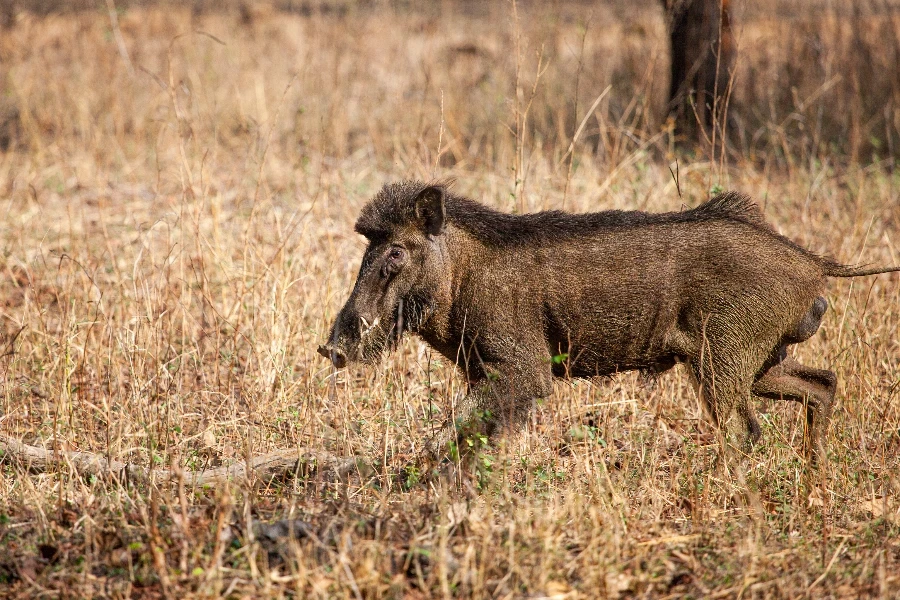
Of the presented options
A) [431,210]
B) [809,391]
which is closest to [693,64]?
[809,391]

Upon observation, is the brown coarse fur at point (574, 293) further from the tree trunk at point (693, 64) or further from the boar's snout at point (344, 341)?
the tree trunk at point (693, 64)

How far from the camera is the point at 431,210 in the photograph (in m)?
4.76

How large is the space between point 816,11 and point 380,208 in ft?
38.5

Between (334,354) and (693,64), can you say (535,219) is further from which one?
(693,64)

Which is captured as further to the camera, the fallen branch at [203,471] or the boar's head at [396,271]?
the boar's head at [396,271]

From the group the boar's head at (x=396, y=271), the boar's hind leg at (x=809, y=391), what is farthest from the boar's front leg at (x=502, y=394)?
the boar's hind leg at (x=809, y=391)

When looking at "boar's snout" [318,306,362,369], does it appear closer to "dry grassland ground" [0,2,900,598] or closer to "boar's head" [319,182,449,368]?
"boar's head" [319,182,449,368]

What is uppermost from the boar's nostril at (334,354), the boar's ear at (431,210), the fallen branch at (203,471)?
the boar's ear at (431,210)

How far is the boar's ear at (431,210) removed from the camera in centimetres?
467

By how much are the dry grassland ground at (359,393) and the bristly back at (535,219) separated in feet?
2.04

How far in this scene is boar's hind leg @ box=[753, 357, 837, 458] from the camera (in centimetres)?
517

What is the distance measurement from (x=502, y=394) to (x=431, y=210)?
942 millimetres

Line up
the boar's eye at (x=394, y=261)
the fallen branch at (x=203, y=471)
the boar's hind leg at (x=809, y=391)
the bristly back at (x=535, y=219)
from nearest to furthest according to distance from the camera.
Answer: the fallen branch at (x=203, y=471) → the boar's eye at (x=394, y=261) → the bristly back at (x=535, y=219) → the boar's hind leg at (x=809, y=391)

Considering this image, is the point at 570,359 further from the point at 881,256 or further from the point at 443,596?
the point at 881,256
